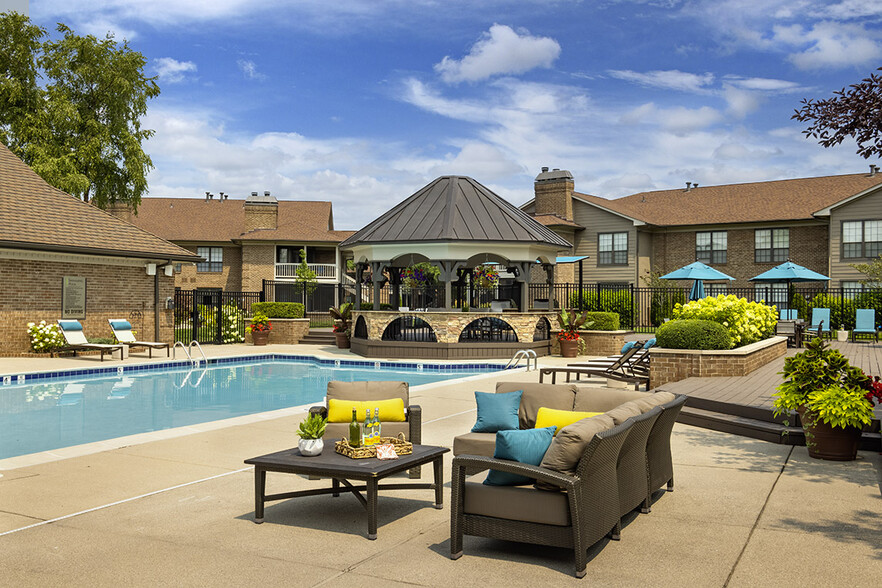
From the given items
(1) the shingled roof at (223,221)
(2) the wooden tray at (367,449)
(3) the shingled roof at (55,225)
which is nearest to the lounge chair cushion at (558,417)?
(2) the wooden tray at (367,449)

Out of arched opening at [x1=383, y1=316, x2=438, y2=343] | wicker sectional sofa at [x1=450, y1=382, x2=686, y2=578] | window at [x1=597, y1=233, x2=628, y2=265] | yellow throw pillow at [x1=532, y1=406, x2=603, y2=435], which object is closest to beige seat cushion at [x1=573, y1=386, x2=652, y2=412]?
yellow throw pillow at [x1=532, y1=406, x2=603, y2=435]

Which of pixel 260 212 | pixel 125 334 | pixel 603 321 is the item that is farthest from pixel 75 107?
pixel 603 321

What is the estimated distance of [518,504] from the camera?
4.96 m

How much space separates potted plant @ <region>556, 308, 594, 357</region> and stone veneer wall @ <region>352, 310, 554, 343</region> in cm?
40

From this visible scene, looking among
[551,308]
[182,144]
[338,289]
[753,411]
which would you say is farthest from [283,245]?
[753,411]

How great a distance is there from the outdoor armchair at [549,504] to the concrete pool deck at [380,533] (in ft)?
0.61

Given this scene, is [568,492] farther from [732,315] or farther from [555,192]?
[555,192]

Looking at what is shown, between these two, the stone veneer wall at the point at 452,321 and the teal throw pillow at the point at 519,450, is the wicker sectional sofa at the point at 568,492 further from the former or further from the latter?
the stone veneer wall at the point at 452,321

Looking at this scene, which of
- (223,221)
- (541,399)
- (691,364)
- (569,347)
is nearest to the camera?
(541,399)

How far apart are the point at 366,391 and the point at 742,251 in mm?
33541

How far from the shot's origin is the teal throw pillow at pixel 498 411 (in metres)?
7.08

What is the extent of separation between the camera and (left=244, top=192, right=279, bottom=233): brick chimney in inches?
1730

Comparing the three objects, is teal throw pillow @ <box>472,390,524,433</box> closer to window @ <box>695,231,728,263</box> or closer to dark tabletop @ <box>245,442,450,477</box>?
dark tabletop @ <box>245,442,450,477</box>

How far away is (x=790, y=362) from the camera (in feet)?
28.3
